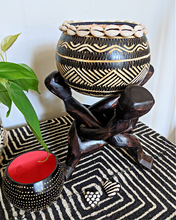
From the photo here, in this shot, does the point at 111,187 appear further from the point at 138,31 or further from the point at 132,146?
the point at 138,31

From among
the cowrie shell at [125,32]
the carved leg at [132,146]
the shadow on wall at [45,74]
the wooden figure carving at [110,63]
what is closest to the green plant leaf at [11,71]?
the wooden figure carving at [110,63]

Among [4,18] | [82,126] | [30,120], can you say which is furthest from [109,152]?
[4,18]

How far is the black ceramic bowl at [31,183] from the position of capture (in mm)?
431

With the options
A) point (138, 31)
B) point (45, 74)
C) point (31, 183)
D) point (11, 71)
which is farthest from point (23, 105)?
point (45, 74)

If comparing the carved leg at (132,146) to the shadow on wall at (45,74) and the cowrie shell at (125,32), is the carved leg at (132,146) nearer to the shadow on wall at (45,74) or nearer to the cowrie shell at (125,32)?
the cowrie shell at (125,32)

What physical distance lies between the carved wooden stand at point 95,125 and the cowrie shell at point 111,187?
0.11 m

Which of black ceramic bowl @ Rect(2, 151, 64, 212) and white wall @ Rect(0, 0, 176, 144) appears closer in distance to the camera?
black ceramic bowl @ Rect(2, 151, 64, 212)

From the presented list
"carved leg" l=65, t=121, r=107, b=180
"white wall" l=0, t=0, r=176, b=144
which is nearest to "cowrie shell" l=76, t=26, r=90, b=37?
"carved leg" l=65, t=121, r=107, b=180

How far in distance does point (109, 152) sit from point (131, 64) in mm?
375

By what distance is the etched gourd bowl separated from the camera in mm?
419

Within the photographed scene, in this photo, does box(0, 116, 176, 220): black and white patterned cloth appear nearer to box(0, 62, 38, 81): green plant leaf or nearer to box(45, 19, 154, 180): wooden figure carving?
box(45, 19, 154, 180): wooden figure carving

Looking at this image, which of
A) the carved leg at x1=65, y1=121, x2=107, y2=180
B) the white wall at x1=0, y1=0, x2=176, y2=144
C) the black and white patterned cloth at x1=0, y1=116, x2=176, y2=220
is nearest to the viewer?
the black and white patterned cloth at x1=0, y1=116, x2=176, y2=220

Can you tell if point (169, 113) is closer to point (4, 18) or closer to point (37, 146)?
point (37, 146)

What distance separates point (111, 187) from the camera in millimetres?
541
